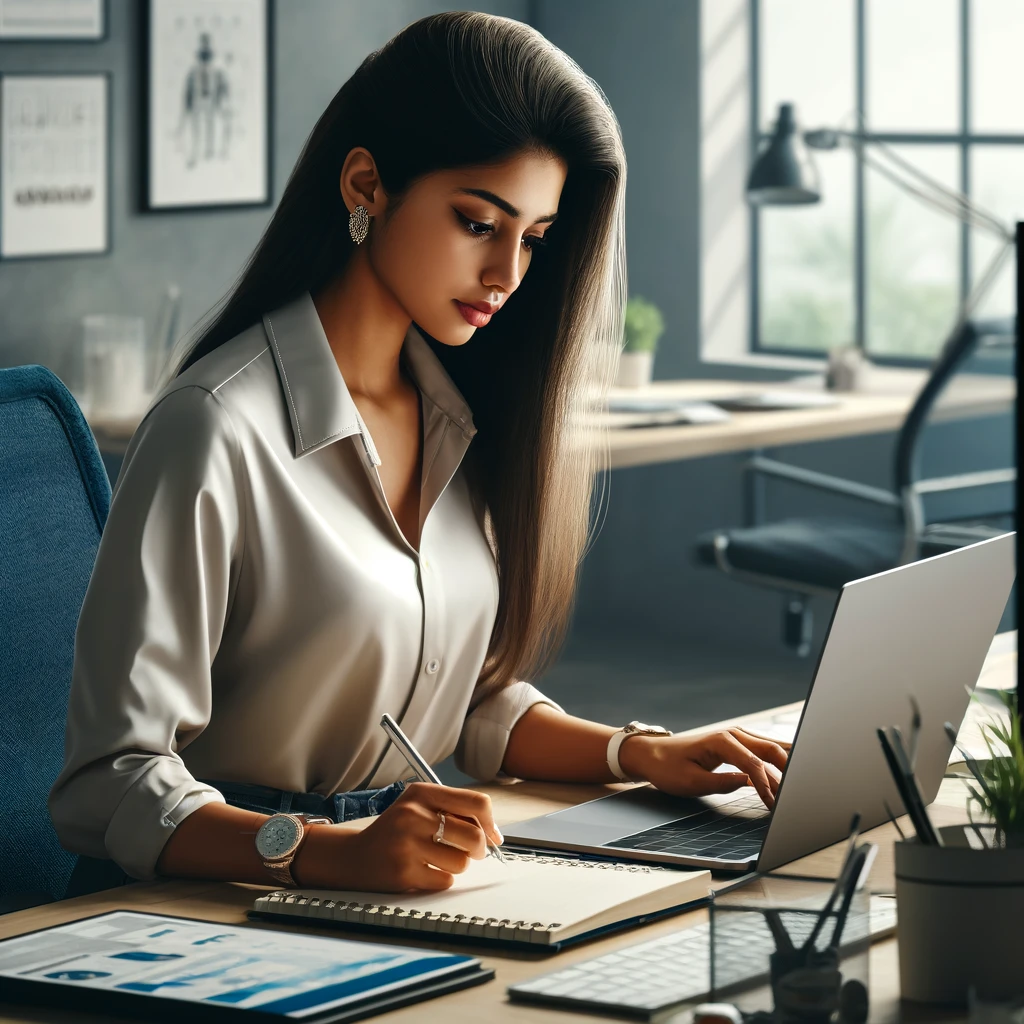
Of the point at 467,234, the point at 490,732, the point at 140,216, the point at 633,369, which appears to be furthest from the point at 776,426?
the point at 467,234

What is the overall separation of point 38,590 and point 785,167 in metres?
3.59

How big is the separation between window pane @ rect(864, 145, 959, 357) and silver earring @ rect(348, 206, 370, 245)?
156 inches

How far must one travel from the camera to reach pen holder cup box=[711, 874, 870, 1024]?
0.91m

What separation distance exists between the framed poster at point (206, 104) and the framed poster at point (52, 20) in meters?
0.16

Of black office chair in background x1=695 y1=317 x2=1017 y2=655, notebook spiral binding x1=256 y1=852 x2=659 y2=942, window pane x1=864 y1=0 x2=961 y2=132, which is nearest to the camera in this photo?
notebook spiral binding x1=256 y1=852 x2=659 y2=942

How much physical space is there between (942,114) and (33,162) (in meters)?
2.63

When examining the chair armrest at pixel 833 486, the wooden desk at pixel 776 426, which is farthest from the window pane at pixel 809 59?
the chair armrest at pixel 833 486

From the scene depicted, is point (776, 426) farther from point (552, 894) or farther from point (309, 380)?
point (552, 894)

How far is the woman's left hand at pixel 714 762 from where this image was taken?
142cm

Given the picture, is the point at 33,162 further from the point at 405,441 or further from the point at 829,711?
the point at 829,711

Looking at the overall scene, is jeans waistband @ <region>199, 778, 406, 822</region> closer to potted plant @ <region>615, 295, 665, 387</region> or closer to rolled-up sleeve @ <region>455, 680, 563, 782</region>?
rolled-up sleeve @ <region>455, 680, 563, 782</region>

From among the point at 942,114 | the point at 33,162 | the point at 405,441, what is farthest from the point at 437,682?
the point at 942,114

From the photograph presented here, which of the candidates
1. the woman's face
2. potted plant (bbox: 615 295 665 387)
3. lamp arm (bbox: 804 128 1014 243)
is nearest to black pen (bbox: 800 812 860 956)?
the woman's face

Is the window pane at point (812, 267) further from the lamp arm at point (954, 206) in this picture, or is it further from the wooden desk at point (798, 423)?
the wooden desk at point (798, 423)
